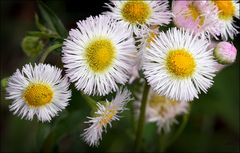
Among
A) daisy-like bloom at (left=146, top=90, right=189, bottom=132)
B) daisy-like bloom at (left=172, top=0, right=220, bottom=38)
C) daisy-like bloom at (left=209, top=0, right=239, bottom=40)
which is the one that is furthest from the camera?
daisy-like bloom at (left=146, top=90, right=189, bottom=132)

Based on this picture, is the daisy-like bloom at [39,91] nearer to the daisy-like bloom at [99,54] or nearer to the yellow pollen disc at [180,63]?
the daisy-like bloom at [99,54]

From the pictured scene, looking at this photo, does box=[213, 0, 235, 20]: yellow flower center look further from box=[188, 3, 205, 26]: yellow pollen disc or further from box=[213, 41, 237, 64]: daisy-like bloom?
box=[213, 41, 237, 64]: daisy-like bloom

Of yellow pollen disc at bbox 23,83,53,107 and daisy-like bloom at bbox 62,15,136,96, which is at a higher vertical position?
daisy-like bloom at bbox 62,15,136,96

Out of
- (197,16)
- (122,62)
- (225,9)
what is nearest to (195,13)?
(197,16)

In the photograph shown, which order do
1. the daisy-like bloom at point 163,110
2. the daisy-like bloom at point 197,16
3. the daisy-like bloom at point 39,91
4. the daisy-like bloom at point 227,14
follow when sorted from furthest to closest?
1. the daisy-like bloom at point 163,110
2. the daisy-like bloom at point 227,14
3. the daisy-like bloom at point 197,16
4. the daisy-like bloom at point 39,91

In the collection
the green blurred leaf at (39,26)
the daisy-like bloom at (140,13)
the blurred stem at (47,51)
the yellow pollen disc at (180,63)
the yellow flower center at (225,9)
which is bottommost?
the blurred stem at (47,51)

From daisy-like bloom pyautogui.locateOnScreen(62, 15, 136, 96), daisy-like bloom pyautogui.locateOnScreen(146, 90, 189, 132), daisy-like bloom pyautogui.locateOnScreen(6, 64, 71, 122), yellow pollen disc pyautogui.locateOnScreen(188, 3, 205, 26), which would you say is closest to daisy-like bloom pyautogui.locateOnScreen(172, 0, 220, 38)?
Answer: yellow pollen disc pyautogui.locateOnScreen(188, 3, 205, 26)

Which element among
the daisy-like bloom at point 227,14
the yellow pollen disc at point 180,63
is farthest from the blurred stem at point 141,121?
the daisy-like bloom at point 227,14
